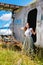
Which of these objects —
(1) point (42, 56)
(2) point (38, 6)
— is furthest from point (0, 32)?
(1) point (42, 56)

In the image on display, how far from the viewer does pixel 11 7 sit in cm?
1569

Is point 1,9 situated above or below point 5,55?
above

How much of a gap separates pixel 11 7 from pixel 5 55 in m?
5.84

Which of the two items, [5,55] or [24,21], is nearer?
[5,55]

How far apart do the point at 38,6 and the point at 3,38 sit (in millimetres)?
4235

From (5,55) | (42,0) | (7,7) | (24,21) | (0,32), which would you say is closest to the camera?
(5,55)

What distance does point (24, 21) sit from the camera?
1420cm

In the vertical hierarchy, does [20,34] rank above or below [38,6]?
below

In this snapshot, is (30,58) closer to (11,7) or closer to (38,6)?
(38,6)

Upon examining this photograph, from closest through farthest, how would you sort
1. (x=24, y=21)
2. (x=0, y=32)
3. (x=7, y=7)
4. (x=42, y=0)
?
(x=42, y=0) → (x=24, y=21) → (x=7, y=7) → (x=0, y=32)

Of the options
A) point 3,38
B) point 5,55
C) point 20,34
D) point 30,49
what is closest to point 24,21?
point 20,34

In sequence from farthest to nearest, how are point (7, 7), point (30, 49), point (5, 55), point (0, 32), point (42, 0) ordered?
point (0, 32) → point (7, 7) → point (42, 0) → point (30, 49) → point (5, 55)

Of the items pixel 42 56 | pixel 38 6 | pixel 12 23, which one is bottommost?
pixel 42 56

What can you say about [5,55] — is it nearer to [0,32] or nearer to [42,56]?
[42,56]
